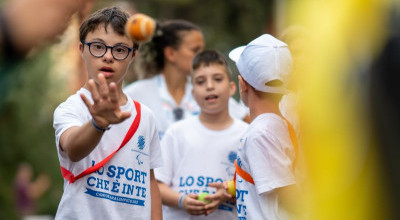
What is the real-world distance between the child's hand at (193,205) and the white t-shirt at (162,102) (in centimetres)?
133

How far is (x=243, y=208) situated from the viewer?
4.26 m

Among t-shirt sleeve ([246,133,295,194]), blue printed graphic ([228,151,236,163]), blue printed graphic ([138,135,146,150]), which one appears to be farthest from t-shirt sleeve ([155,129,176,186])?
t-shirt sleeve ([246,133,295,194])

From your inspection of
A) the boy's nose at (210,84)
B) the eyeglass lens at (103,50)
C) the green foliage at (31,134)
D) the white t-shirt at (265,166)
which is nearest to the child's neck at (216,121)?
the boy's nose at (210,84)

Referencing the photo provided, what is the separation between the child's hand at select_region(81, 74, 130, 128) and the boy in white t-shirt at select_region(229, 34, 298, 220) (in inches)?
43.0

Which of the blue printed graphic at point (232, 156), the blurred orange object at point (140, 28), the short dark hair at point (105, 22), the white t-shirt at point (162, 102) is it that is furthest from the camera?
the white t-shirt at point (162, 102)

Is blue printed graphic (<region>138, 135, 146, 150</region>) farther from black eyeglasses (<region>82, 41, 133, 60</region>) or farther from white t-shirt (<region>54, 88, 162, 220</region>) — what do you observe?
black eyeglasses (<region>82, 41, 133, 60</region>)

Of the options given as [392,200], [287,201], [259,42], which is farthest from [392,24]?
[259,42]

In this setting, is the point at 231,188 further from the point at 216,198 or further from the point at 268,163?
the point at 268,163

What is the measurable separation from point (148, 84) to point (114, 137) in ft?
8.52

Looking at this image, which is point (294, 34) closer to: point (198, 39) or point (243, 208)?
point (243, 208)

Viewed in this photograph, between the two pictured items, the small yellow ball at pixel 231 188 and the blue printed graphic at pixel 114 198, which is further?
the small yellow ball at pixel 231 188

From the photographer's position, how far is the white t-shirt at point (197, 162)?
540 cm

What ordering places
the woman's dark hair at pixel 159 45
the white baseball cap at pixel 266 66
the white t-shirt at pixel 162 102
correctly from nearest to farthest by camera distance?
the white baseball cap at pixel 266 66 < the white t-shirt at pixel 162 102 < the woman's dark hair at pixel 159 45

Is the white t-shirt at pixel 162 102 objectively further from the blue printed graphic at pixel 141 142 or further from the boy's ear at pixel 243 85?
the blue printed graphic at pixel 141 142
